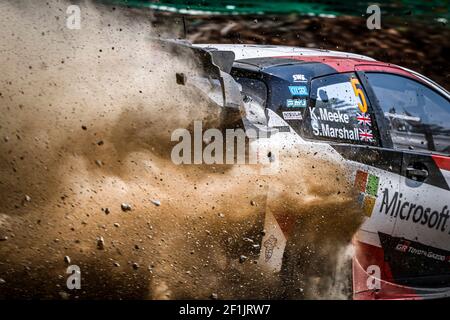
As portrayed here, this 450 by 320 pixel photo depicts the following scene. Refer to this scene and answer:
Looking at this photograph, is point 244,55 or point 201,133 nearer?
point 201,133

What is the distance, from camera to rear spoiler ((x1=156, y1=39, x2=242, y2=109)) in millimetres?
3961

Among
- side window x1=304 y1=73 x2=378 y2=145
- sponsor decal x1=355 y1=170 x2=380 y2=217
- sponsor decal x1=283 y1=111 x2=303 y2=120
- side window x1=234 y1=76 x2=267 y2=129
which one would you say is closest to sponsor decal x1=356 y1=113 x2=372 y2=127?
side window x1=304 y1=73 x2=378 y2=145

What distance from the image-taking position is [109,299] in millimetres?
4168

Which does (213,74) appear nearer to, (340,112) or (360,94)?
(340,112)

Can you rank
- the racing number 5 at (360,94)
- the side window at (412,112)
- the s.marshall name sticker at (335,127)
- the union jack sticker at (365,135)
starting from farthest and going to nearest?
the side window at (412,112)
the racing number 5 at (360,94)
the union jack sticker at (365,135)
the s.marshall name sticker at (335,127)

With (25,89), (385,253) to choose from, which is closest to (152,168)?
(25,89)

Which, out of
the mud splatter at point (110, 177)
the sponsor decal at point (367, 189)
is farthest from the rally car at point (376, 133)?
the mud splatter at point (110, 177)

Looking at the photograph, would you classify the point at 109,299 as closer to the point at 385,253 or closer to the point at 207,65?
the point at 207,65

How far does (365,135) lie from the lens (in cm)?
468

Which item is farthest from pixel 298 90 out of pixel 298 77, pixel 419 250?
pixel 419 250

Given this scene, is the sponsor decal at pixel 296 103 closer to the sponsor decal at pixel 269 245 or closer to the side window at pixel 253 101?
the side window at pixel 253 101

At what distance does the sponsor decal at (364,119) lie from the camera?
4.71 metres

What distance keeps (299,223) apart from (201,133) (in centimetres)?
90

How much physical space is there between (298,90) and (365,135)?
2.15 ft
